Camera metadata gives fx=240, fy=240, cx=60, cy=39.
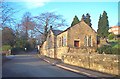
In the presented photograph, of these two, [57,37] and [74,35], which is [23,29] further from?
[74,35]

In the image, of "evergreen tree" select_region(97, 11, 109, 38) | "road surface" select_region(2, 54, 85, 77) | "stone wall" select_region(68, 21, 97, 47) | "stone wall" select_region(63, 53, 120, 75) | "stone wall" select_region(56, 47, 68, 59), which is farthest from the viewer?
"evergreen tree" select_region(97, 11, 109, 38)

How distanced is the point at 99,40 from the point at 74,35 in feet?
20.5

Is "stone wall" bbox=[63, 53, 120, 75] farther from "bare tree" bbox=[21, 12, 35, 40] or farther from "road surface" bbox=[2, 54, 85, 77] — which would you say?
"bare tree" bbox=[21, 12, 35, 40]

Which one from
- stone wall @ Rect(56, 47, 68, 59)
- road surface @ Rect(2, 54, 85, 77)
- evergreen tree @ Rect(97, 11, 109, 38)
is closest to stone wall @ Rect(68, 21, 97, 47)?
stone wall @ Rect(56, 47, 68, 59)

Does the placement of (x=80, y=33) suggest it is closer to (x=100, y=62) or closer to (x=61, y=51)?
(x=61, y=51)

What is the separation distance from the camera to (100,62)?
21812 millimetres

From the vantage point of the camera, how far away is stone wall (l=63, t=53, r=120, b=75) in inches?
750

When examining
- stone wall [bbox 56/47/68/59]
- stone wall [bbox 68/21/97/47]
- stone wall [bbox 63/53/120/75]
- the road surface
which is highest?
stone wall [bbox 68/21/97/47]

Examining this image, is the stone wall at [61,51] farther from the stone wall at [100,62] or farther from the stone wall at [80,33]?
the stone wall at [100,62]

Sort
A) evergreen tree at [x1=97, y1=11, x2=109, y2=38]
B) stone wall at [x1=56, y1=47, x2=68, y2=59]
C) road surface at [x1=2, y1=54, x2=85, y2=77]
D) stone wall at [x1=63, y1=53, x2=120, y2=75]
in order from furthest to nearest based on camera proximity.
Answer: evergreen tree at [x1=97, y1=11, x2=109, y2=38] → stone wall at [x1=56, y1=47, x2=68, y2=59] → road surface at [x1=2, y1=54, x2=85, y2=77] → stone wall at [x1=63, y1=53, x2=120, y2=75]

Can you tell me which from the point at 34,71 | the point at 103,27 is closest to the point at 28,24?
→ the point at 103,27

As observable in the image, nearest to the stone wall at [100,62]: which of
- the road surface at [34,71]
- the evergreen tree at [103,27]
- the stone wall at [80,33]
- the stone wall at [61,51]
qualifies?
the road surface at [34,71]

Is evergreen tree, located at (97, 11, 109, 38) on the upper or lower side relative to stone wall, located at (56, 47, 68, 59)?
upper

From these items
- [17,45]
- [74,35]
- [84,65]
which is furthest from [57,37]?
[17,45]
